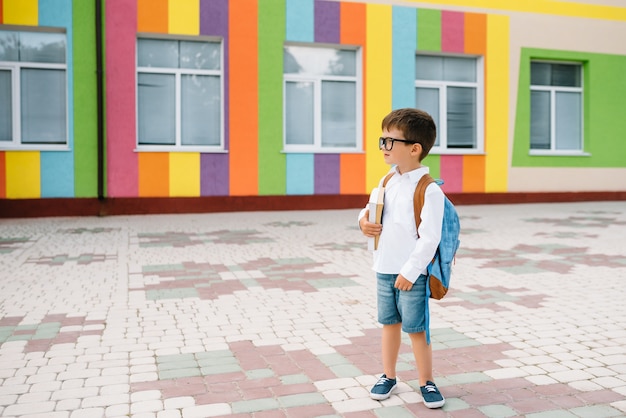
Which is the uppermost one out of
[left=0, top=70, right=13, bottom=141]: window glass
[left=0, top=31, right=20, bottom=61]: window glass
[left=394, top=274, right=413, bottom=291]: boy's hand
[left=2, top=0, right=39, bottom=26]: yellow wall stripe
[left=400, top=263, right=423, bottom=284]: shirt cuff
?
[left=2, top=0, right=39, bottom=26]: yellow wall stripe

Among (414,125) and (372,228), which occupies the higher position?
(414,125)

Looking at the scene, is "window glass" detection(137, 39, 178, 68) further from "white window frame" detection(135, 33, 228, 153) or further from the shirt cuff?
the shirt cuff

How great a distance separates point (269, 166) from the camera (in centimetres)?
1488

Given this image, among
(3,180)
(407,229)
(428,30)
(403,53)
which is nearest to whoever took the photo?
(407,229)

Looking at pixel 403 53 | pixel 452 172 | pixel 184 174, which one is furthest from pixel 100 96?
pixel 452 172

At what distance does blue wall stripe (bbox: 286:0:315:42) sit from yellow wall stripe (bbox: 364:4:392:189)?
1349 millimetres

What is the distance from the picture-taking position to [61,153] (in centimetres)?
1350

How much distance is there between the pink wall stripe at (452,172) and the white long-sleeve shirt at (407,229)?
13.3 m

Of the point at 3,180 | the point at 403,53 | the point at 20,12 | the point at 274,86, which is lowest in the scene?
the point at 3,180

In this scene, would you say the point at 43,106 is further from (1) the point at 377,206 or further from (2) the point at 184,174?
(1) the point at 377,206

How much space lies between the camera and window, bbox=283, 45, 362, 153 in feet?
50.3

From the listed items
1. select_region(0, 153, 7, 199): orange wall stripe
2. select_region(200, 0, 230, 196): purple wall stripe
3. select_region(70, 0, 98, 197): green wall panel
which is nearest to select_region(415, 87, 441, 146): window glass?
select_region(200, 0, 230, 196): purple wall stripe

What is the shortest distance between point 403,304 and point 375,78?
12990 millimetres

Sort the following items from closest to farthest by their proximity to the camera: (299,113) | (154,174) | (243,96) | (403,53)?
(154,174), (243,96), (299,113), (403,53)
